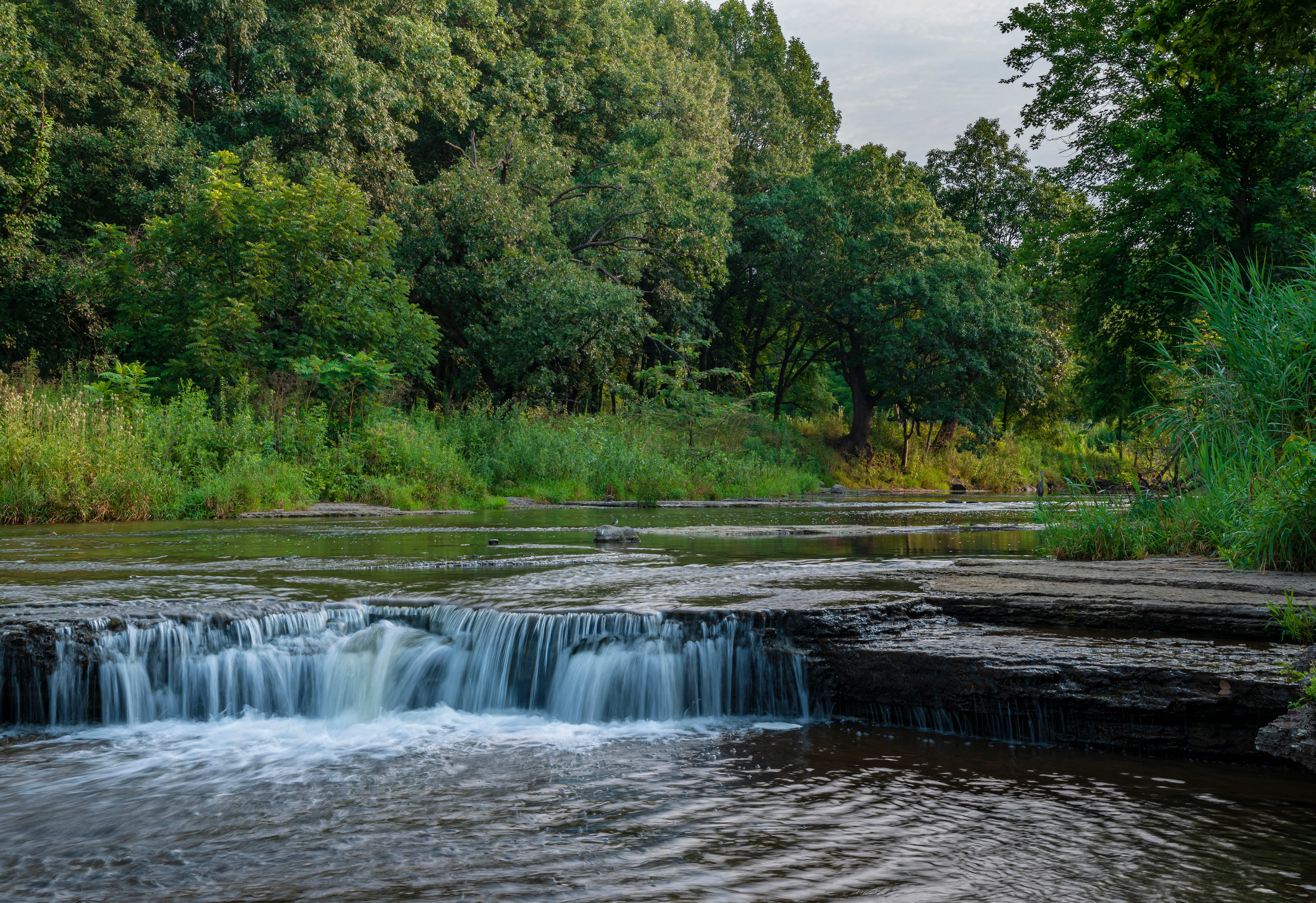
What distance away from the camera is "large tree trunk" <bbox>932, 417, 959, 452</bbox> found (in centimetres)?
3462

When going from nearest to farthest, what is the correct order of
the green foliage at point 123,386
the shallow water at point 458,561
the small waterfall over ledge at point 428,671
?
the small waterfall over ledge at point 428,671
the shallow water at point 458,561
the green foliage at point 123,386

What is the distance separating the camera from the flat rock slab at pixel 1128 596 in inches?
182

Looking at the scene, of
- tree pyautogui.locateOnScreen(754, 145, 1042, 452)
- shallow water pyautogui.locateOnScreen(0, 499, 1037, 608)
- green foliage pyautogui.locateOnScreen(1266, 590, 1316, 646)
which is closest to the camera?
green foliage pyautogui.locateOnScreen(1266, 590, 1316, 646)

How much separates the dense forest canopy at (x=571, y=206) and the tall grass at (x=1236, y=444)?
8.65 feet

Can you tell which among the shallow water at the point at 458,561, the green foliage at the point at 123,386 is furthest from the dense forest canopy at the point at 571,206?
the shallow water at the point at 458,561

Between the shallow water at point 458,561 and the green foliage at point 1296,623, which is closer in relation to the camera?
the green foliage at point 1296,623

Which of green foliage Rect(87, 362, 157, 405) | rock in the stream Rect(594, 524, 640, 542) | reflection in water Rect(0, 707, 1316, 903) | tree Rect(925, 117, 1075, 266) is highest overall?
tree Rect(925, 117, 1075, 266)

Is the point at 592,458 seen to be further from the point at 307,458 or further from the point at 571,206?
the point at 571,206

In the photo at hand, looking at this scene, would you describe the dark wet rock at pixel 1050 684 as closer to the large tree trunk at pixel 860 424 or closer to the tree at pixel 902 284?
the tree at pixel 902 284

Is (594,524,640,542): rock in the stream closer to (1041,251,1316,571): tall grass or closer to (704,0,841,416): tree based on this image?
(1041,251,1316,571): tall grass

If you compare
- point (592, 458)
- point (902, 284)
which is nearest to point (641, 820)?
point (592, 458)

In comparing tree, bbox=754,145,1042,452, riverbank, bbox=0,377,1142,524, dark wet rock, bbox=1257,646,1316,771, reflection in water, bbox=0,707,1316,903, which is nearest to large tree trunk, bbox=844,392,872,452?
tree, bbox=754,145,1042,452

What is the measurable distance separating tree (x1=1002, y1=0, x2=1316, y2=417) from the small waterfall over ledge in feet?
39.8

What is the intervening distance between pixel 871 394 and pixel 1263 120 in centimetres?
1714
